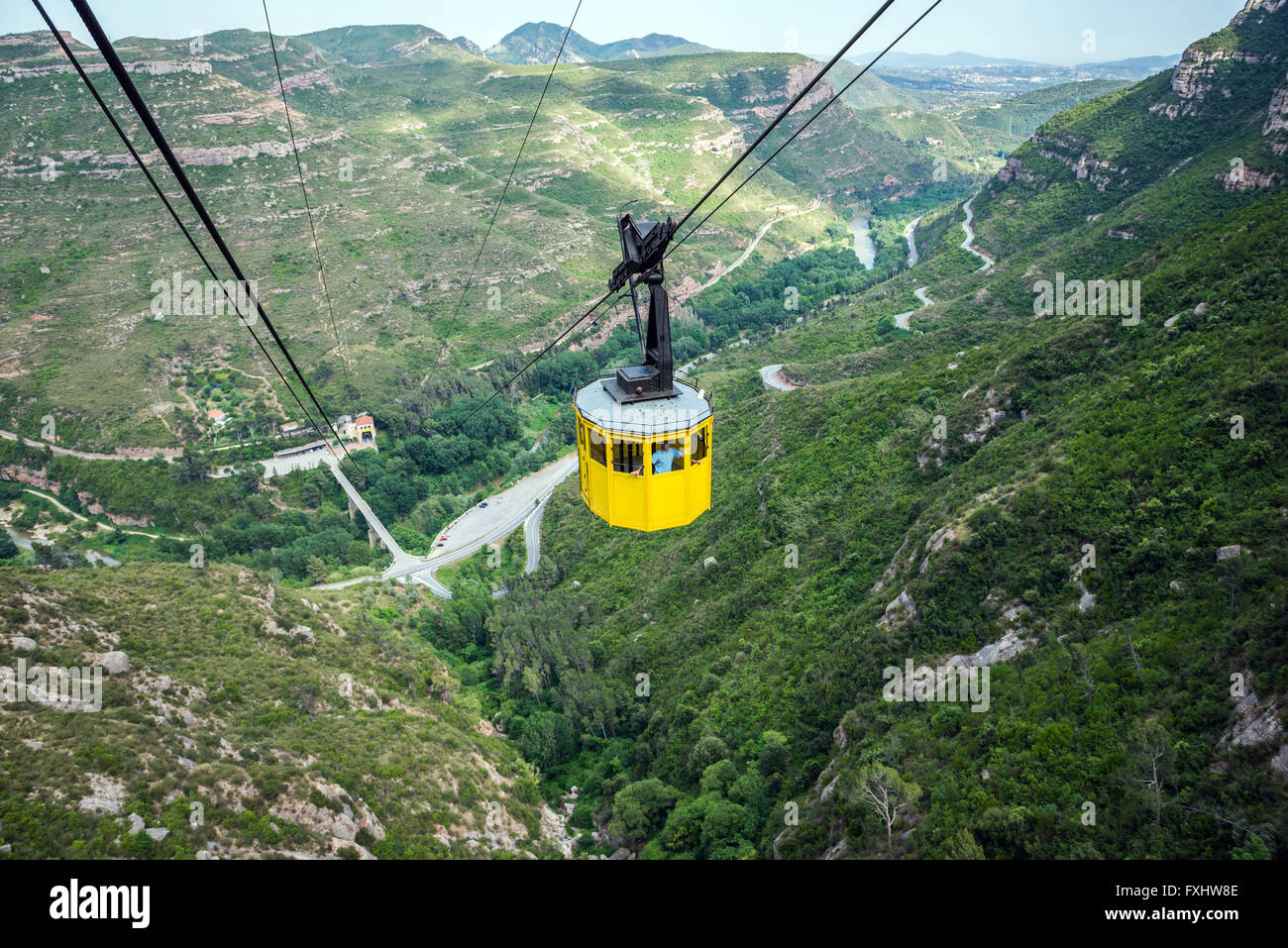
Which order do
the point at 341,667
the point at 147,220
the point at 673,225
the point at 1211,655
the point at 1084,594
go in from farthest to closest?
the point at 147,220
the point at 341,667
the point at 1084,594
the point at 1211,655
the point at 673,225

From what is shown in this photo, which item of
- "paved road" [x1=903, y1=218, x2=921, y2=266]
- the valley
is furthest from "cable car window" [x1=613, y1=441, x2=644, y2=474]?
"paved road" [x1=903, y1=218, x2=921, y2=266]

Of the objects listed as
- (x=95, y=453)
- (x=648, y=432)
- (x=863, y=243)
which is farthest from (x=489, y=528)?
(x=863, y=243)

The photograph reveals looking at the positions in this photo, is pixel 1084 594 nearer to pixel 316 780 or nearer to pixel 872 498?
pixel 872 498

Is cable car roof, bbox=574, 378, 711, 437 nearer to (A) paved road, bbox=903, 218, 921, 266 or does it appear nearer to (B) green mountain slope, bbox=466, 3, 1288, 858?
(B) green mountain slope, bbox=466, 3, 1288, 858

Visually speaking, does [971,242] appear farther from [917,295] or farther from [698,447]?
[698,447]
